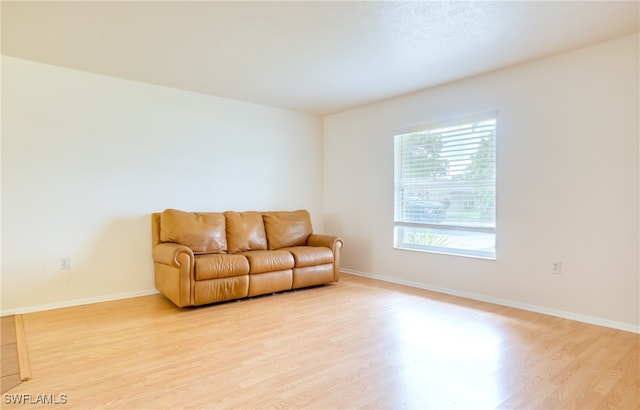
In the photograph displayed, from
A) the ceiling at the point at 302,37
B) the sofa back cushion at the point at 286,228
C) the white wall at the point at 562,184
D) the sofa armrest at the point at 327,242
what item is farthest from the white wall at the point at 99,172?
the white wall at the point at 562,184

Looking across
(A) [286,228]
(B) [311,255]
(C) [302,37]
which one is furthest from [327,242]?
(C) [302,37]

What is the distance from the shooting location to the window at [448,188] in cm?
382

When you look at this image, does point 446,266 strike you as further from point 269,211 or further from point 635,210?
point 269,211

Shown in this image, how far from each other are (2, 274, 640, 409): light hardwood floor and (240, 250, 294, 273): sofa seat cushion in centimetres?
43

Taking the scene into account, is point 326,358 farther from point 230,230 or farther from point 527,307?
point 230,230

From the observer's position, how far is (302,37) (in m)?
2.95

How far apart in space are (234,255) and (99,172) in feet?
5.44

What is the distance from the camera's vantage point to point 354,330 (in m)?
2.93

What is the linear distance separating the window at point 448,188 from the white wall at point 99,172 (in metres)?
2.06

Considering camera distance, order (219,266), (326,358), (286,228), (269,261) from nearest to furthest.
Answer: (326,358), (219,266), (269,261), (286,228)

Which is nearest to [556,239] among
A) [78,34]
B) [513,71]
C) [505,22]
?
[513,71]

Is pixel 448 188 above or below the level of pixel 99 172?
below

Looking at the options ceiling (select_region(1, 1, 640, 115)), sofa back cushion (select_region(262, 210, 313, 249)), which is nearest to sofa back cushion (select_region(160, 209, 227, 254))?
sofa back cushion (select_region(262, 210, 313, 249))

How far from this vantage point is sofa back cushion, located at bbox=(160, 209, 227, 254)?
3908mm
